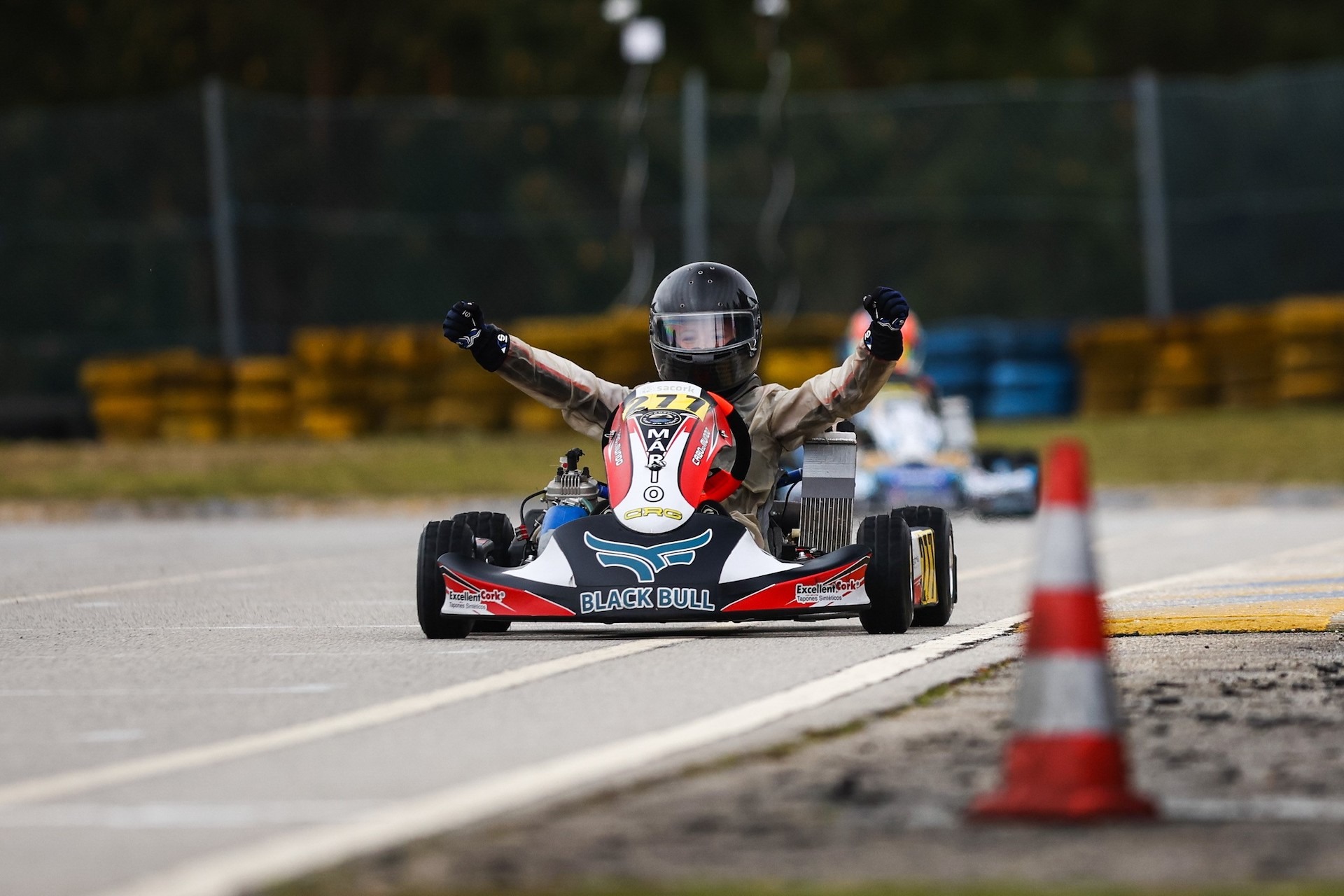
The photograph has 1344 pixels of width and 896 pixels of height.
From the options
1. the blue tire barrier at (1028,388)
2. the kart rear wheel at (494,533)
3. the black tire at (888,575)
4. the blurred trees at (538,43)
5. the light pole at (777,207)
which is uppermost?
the blurred trees at (538,43)

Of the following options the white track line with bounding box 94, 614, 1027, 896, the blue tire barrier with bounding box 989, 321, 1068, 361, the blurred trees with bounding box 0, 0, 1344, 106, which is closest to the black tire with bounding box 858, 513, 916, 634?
the white track line with bounding box 94, 614, 1027, 896

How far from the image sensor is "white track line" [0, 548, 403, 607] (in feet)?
37.3

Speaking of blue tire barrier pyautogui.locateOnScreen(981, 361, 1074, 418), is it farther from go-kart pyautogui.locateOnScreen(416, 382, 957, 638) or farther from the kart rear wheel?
the kart rear wheel

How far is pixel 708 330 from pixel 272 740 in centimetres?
390

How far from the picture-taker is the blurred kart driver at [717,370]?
9.45 meters

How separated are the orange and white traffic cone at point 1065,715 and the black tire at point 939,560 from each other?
12.6 feet

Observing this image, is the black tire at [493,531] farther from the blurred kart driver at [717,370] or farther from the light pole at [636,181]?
the light pole at [636,181]

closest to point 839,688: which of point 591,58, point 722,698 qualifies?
point 722,698

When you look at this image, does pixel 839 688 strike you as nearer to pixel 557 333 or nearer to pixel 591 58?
pixel 557 333

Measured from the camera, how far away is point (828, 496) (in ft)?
30.8

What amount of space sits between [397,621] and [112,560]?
15.7 feet

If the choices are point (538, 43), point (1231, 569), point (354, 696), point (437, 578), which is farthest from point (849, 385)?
point (538, 43)

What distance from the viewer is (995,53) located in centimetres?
4156

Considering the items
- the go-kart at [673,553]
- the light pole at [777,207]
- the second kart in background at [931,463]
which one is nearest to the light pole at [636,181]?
the light pole at [777,207]
